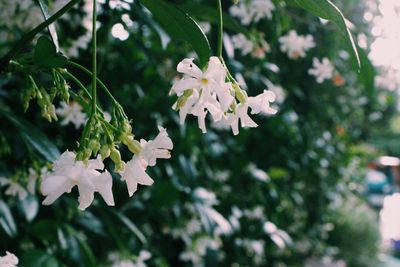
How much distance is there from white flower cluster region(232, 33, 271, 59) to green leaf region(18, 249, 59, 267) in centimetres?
54

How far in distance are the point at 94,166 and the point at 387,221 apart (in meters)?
5.84

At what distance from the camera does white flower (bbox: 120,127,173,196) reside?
409 millimetres

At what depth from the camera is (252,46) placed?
3.51 ft

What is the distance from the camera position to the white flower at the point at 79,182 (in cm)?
38

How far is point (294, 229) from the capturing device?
251cm

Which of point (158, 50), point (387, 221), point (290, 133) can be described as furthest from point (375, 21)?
point (387, 221)

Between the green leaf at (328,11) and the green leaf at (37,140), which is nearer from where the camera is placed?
the green leaf at (328,11)

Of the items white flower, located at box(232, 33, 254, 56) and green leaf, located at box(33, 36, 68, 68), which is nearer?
green leaf, located at box(33, 36, 68, 68)

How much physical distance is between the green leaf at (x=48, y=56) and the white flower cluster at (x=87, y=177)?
3.8 inches

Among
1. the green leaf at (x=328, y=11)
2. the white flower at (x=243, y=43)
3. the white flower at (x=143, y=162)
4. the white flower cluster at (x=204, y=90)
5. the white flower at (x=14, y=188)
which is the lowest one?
the white flower at (x=14, y=188)

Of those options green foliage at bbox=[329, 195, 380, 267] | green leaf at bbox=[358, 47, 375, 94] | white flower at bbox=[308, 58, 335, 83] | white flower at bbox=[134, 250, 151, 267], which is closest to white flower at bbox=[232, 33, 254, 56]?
white flower at bbox=[308, 58, 335, 83]

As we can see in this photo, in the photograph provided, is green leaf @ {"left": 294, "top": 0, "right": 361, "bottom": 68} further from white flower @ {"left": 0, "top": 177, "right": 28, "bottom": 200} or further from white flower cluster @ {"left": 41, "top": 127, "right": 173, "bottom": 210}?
white flower @ {"left": 0, "top": 177, "right": 28, "bottom": 200}

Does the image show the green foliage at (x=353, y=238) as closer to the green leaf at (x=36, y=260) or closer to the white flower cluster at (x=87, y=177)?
the green leaf at (x=36, y=260)

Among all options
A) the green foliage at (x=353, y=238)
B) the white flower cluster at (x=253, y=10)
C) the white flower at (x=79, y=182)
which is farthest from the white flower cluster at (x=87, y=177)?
the green foliage at (x=353, y=238)
